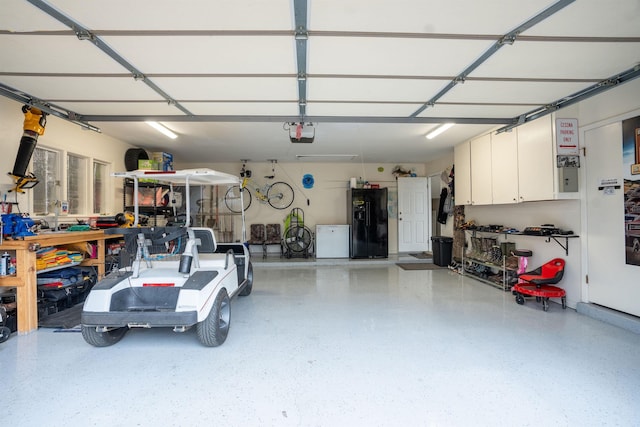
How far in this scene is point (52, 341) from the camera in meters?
2.89

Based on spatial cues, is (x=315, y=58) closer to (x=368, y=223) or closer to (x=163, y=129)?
(x=163, y=129)

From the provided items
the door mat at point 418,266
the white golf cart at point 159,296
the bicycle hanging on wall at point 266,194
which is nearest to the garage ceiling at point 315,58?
the white golf cart at point 159,296

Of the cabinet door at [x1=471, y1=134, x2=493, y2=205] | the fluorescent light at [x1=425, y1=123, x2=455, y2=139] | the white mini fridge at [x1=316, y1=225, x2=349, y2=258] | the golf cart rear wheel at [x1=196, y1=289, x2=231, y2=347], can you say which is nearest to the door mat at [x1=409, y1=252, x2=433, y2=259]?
the white mini fridge at [x1=316, y1=225, x2=349, y2=258]

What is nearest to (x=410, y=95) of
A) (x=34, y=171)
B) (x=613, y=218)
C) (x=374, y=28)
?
(x=374, y=28)

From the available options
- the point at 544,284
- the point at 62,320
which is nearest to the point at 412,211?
the point at 544,284

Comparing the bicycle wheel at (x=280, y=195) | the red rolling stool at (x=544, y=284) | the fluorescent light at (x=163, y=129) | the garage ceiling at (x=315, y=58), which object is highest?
the fluorescent light at (x=163, y=129)

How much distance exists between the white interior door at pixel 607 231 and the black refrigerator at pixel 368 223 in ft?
13.7

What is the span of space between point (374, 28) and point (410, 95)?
1253 mm

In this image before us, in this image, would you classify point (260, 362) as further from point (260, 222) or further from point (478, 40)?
point (260, 222)

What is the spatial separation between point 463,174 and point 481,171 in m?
0.56

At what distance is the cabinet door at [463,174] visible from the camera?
5.59 meters

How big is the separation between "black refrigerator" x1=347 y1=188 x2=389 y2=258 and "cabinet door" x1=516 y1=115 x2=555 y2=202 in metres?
Answer: 3.47

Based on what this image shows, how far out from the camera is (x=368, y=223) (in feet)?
24.3

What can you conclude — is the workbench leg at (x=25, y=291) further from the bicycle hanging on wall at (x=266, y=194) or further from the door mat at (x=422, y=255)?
the door mat at (x=422, y=255)
